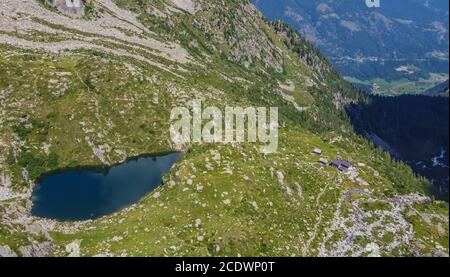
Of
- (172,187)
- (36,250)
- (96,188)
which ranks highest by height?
(172,187)

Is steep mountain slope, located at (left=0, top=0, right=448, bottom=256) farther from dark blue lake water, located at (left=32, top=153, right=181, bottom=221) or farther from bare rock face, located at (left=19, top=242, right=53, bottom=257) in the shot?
dark blue lake water, located at (left=32, top=153, right=181, bottom=221)

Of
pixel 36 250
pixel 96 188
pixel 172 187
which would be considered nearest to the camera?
pixel 36 250

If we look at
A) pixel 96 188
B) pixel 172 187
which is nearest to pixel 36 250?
pixel 172 187

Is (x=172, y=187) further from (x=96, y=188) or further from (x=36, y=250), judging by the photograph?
(x=36, y=250)

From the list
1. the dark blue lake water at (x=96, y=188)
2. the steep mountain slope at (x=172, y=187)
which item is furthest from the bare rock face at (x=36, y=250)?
the dark blue lake water at (x=96, y=188)

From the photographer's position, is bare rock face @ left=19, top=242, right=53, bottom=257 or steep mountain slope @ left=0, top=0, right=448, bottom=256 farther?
steep mountain slope @ left=0, top=0, right=448, bottom=256

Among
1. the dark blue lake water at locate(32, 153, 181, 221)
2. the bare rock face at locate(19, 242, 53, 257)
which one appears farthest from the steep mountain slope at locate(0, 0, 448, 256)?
the dark blue lake water at locate(32, 153, 181, 221)

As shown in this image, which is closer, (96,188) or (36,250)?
(36,250)

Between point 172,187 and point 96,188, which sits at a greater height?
point 172,187
